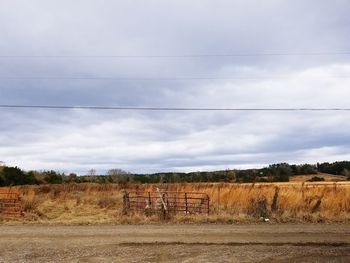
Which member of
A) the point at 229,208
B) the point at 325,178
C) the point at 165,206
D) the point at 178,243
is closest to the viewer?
the point at 178,243

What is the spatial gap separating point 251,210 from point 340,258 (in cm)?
1150

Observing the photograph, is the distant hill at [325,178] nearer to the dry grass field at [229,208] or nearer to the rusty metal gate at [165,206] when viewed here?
the dry grass field at [229,208]

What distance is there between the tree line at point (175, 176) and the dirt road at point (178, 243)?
27125mm

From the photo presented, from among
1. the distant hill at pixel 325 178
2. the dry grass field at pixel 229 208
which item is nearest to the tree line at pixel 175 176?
the distant hill at pixel 325 178

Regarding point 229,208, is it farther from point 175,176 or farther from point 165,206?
point 175,176

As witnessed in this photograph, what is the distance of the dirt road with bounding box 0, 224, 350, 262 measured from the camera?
1320 centimetres

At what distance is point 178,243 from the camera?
15.4 meters

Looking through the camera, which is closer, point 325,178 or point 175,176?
point 175,176

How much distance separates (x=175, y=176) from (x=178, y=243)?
43312 mm

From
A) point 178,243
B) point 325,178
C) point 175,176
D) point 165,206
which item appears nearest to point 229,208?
point 165,206

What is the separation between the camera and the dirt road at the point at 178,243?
1320 cm

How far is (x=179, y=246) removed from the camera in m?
14.9

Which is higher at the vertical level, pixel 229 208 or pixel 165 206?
pixel 165 206

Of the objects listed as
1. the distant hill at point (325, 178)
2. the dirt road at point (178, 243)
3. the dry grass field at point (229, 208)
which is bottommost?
the dirt road at point (178, 243)
